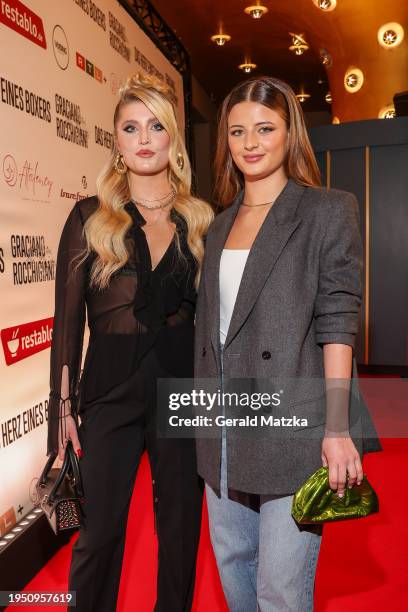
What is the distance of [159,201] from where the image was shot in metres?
2.06

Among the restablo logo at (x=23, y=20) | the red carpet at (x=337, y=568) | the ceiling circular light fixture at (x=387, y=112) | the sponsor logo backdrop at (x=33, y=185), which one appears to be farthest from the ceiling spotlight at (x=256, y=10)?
the red carpet at (x=337, y=568)

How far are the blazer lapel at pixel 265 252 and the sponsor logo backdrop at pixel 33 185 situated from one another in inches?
54.3

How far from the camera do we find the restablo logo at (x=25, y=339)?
270 centimetres

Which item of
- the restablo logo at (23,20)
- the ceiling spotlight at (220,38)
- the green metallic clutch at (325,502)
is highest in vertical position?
the ceiling spotlight at (220,38)

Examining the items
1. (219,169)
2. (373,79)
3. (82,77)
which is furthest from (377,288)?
(219,169)

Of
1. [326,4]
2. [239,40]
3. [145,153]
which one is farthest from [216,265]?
[239,40]

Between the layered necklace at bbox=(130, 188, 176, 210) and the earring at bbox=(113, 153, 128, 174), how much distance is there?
0.31 ft

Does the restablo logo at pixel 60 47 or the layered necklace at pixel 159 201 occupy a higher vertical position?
the restablo logo at pixel 60 47

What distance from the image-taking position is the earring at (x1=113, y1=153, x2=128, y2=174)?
2.03m

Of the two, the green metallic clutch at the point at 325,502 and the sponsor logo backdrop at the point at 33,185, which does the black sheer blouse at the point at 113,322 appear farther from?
the sponsor logo backdrop at the point at 33,185

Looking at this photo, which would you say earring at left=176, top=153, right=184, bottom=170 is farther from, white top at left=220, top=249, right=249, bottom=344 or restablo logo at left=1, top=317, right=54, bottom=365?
restablo logo at left=1, top=317, right=54, bottom=365

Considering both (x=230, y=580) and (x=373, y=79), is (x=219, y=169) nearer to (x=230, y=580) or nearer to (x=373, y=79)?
(x=230, y=580)

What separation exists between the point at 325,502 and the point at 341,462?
0.10 m

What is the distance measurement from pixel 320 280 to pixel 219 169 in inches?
21.1
